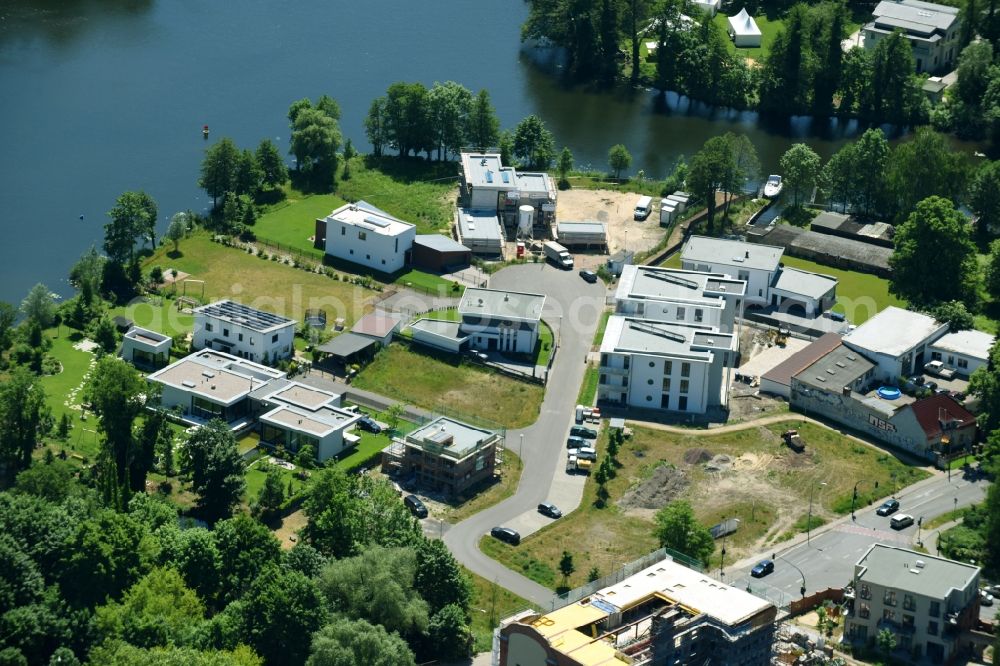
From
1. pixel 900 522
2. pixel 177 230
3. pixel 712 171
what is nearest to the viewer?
pixel 900 522

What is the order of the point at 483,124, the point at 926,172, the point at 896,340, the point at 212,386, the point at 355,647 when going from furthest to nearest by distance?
the point at 483,124 < the point at 926,172 < the point at 896,340 < the point at 212,386 < the point at 355,647

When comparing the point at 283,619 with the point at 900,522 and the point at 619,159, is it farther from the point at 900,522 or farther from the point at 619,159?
the point at 619,159

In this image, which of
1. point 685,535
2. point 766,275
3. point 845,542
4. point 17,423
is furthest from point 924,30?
point 17,423

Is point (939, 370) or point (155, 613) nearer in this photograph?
point (155, 613)

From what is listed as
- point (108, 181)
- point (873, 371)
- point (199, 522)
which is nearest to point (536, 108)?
point (108, 181)

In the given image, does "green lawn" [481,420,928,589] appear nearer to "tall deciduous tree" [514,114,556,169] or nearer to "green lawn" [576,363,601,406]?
"green lawn" [576,363,601,406]

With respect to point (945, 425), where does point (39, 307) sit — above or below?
above

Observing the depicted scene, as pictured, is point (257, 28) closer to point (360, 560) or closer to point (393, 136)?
point (393, 136)
